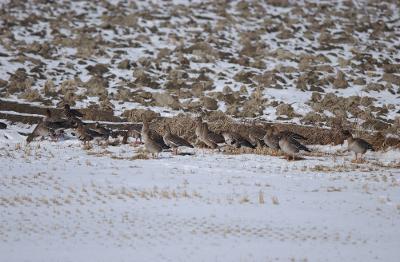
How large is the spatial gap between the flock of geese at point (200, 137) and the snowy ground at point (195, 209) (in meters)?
0.49

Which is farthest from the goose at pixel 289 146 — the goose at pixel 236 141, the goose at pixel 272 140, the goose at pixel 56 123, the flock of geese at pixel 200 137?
the goose at pixel 56 123

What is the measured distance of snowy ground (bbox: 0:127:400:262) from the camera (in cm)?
1093

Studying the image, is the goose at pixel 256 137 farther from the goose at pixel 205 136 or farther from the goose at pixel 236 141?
the goose at pixel 205 136

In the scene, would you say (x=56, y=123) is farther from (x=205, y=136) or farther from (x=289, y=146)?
(x=289, y=146)

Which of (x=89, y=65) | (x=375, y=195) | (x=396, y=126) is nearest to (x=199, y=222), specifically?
(x=375, y=195)

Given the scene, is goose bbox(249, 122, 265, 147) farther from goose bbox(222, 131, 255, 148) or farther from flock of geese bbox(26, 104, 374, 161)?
goose bbox(222, 131, 255, 148)

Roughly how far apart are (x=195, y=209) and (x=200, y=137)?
7052 mm

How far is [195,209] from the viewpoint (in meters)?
12.9

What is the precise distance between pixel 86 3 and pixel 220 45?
12460mm

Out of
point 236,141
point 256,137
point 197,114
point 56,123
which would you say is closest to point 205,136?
point 236,141

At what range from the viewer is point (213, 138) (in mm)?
19656

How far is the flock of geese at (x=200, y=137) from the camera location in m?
17.9

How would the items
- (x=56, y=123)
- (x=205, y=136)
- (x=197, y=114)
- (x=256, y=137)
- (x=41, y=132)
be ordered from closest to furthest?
(x=205, y=136) → (x=41, y=132) → (x=56, y=123) → (x=256, y=137) → (x=197, y=114)

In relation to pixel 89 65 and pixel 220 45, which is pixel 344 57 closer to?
pixel 220 45
